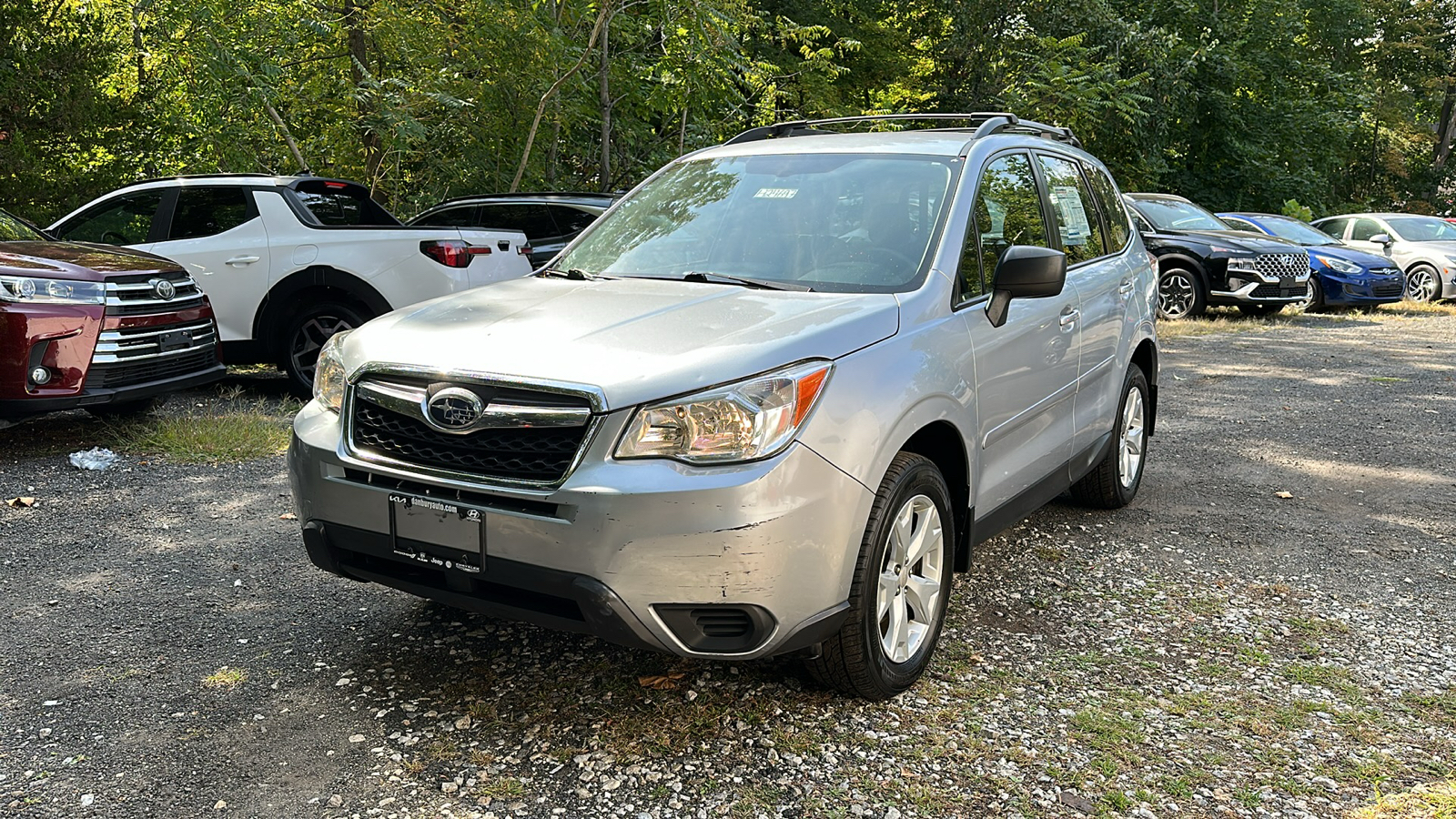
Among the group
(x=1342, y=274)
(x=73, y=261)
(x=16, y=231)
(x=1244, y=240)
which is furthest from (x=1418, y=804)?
(x=1342, y=274)

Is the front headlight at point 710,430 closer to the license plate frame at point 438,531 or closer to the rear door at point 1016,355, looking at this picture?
the license plate frame at point 438,531

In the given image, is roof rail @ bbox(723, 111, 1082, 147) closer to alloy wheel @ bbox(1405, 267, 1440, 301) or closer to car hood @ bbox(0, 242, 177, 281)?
car hood @ bbox(0, 242, 177, 281)

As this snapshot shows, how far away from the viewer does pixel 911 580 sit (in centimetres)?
353

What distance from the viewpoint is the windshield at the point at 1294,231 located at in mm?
16328

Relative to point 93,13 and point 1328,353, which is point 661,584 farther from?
point 93,13

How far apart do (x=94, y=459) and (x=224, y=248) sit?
7.99 feet

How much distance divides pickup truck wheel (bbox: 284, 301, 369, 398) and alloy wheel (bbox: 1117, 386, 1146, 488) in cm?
529

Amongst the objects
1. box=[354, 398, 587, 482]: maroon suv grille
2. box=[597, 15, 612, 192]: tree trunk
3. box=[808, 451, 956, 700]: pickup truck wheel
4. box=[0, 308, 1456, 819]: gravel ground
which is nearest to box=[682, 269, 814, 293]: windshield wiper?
box=[808, 451, 956, 700]: pickup truck wheel

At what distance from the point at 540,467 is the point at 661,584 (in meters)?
0.44

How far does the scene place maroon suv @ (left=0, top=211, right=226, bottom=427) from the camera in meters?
6.00

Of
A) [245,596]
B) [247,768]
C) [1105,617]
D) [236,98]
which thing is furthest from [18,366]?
[236,98]

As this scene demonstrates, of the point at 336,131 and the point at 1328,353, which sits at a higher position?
the point at 336,131

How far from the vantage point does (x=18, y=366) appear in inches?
235

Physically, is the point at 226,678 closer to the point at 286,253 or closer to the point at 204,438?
the point at 204,438
